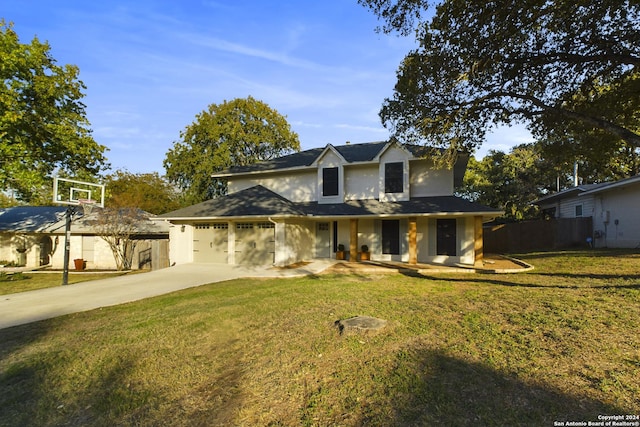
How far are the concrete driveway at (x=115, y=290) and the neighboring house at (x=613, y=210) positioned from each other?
14753 millimetres

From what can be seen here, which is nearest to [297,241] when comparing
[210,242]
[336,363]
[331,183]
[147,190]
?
[331,183]

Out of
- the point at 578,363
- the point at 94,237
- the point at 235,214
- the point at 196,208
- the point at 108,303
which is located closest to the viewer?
the point at 578,363

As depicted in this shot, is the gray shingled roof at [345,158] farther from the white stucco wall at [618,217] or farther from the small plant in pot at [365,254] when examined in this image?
the white stucco wall at [618,217]

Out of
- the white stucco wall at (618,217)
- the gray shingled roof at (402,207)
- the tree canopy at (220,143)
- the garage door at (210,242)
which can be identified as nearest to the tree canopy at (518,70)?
the gray shingled roof at (402,207)

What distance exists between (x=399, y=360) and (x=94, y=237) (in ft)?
69.6

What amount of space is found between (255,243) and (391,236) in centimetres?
699

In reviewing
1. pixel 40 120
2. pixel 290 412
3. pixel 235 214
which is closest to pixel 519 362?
pixel 290 412

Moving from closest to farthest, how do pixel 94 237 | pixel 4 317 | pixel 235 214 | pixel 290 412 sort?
pixel 290 412
pixel 4 317
pixel 235 214
pixel 94 237

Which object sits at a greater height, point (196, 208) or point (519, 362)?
point (196, 208)

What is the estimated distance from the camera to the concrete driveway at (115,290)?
8195 mm

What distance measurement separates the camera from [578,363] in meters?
3.78

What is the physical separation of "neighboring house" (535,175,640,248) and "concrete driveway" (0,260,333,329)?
14.8m

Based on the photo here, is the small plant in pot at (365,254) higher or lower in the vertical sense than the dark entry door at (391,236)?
lower

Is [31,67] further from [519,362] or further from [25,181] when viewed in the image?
[519,362]
